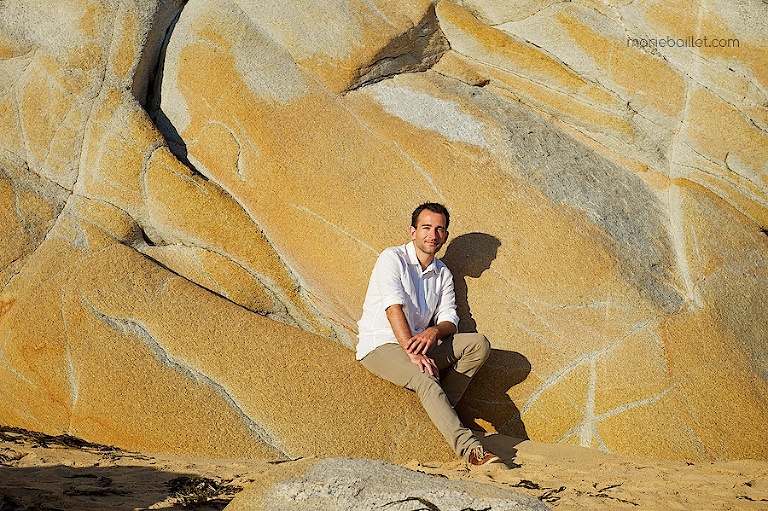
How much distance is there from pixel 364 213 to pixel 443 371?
4.61 ft

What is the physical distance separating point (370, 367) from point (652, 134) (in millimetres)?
3417

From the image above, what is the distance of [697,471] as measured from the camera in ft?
18.1

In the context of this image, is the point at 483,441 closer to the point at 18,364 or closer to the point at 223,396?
the point at 223,396

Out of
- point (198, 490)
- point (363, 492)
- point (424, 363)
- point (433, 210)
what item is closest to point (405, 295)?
point (424, 363)

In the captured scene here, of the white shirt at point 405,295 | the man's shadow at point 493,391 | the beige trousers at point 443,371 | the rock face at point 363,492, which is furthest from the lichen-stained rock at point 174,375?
the rock face at point 363,492

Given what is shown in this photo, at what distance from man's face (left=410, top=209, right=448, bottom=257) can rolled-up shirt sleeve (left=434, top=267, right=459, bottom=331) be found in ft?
0.77

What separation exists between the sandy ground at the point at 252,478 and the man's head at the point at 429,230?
138 centimetres

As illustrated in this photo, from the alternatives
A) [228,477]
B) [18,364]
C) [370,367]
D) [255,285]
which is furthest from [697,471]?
[18,364]

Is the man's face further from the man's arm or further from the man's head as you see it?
the man's arm

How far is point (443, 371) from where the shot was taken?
6188 mm

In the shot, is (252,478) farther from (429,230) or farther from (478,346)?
(429,230)

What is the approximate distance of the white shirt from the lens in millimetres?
5989

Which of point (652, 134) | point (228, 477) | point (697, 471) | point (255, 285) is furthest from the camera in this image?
point (652, 134)

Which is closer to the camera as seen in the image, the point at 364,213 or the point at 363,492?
the point at 363,492
